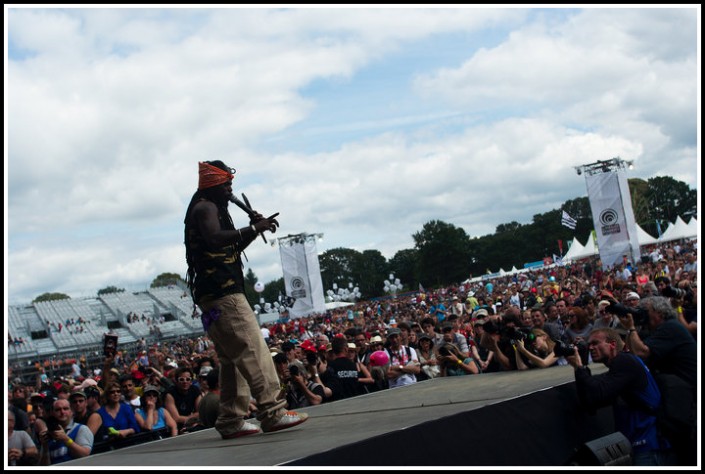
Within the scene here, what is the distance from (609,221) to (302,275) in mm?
14529

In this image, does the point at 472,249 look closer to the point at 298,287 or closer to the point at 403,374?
the point at 298,287

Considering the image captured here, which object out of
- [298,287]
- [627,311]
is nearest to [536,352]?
[627,311]

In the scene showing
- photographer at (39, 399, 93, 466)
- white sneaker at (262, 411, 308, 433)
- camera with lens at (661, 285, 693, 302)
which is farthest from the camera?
camera with lens at (661, 285, 693, 302)

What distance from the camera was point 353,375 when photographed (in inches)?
297

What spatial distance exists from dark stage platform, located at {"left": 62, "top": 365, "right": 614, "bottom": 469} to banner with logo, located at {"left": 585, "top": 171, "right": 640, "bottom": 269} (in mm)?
20257

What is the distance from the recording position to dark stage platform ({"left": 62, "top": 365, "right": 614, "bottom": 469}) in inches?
126

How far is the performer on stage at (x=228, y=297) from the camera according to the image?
14.0 ft

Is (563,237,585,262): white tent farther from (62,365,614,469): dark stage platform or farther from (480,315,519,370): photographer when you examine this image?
(62,365,614,469): dark stage platform

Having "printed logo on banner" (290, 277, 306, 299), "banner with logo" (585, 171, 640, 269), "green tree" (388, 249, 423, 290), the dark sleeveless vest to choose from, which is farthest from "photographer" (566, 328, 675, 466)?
"green tree" (388, 249, 423, 290)

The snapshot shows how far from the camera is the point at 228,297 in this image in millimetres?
4312

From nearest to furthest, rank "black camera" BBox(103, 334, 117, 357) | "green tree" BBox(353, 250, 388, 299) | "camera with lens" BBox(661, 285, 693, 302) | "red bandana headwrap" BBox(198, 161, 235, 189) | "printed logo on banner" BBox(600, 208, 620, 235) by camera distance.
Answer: "red bandana headwrap" BBox(198, 161, 235, 189)
"black camera" BBox(103, 334, 117, 357)
"camera with lens" BBox(661, 285, 693, 302)
"printed logo on banner" BBox(600, 208, 620, 235)
"green tree" BBox(353, 250, 388, 299)

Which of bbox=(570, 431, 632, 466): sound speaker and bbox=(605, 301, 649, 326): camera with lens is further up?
bbox=(605, 301, 649, 326): camera with lens

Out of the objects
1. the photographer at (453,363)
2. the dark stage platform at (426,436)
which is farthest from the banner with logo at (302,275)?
the dark stage platform at (426,436)

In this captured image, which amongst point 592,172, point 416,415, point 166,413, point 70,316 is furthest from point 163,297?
point 416,415
